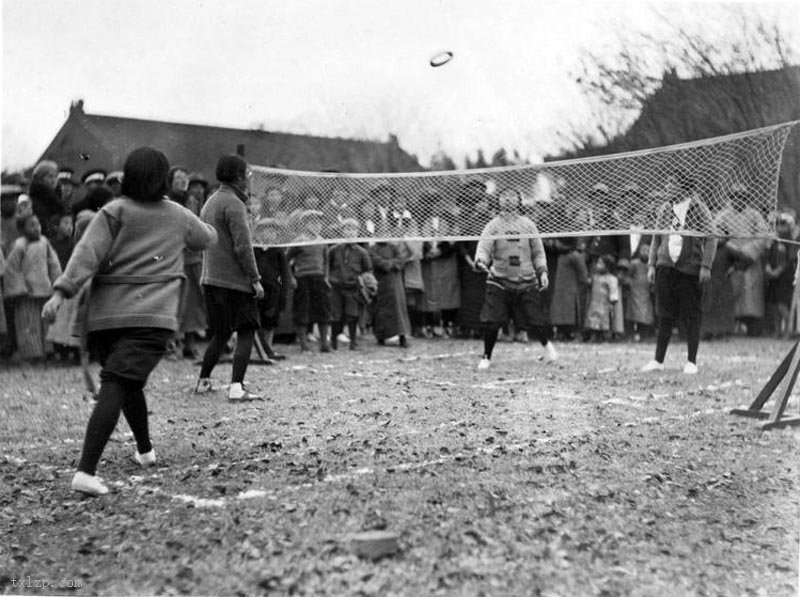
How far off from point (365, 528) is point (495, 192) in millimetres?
4155

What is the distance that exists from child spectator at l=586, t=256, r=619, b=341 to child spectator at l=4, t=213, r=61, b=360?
5.61m

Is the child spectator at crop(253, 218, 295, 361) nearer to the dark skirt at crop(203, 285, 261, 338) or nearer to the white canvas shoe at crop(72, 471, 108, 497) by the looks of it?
the dark skirt at crop(203, 285, 261, 338)

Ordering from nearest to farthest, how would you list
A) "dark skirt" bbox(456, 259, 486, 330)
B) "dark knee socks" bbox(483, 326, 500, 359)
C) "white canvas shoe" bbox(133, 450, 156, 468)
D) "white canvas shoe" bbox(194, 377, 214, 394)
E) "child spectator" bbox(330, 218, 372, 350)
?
"white canvas shoe" bbox(133, 450, 156, 468), "white canvas shoe" bbox(194, 377, 214, 394), "dark knee socks" bbox(483, 326, 500, 359), "child spectator" bbox(330, 218, 372, 350), "dark skirt" bbox(456, 259, 486, 330)

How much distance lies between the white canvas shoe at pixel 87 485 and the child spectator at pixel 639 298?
25.4 feet

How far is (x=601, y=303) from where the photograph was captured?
10602mm

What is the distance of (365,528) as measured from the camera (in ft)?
11.0

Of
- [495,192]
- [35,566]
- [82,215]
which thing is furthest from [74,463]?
[495,192]

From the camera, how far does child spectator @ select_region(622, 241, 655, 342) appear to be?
10664mm

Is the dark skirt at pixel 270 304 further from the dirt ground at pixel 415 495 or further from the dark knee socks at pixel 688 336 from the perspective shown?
the dark knee socks at pixel 688 336

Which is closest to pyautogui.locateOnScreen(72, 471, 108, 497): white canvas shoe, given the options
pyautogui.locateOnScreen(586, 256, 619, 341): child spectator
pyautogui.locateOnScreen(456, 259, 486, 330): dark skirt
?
pyautogui.locateOnScreen(586, 256, 619, 341): child spectator

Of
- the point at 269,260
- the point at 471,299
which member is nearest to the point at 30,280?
the point at 269,260

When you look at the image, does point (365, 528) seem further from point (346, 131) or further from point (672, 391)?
point (346, 131)

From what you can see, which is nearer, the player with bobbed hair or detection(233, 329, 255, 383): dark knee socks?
detection(233, 329, 255, 383): dark knee socks

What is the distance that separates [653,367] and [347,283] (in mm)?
3598
